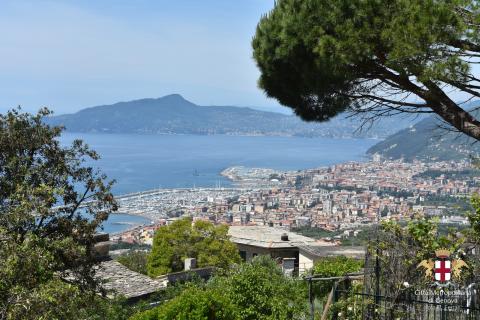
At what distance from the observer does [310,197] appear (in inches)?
3420

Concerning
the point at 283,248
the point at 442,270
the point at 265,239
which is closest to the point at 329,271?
the point at 442,270

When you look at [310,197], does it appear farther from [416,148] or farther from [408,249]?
[408,249]

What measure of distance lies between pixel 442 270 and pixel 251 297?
5.64 m

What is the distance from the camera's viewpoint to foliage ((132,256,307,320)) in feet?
28.0

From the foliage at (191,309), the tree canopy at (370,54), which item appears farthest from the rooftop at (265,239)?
the tree canopy at (370,54)

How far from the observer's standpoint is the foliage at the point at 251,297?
28.0ft

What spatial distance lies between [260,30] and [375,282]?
3.45 metres

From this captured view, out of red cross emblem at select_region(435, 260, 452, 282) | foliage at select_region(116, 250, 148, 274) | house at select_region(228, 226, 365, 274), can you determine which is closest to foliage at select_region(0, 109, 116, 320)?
red cross emblem at select_region(435, 260, 452, 282)

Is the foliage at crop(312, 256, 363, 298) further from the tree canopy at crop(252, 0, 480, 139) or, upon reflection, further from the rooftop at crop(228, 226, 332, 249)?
the rooftop at crop(228, 226, 332, 249)

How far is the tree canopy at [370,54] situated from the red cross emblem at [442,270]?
148cm

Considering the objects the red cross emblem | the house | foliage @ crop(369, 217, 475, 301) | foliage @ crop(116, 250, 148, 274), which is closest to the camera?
the red cross emblem

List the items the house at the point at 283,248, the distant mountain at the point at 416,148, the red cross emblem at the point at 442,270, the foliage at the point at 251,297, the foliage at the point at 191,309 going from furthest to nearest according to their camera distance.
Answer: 1. the distant mountain at the point at 416,148
2. the house at the point at 283,248
3. the foliage at the point at 251,297
4. the foliage at the point at 191,309
5. the red cross emblem at the point at 442,270

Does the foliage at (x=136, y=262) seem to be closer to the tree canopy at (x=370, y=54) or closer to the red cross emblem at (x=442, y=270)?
the tree canopy at (x=370, y=54)

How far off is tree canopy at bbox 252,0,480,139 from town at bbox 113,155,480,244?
37.3 m
